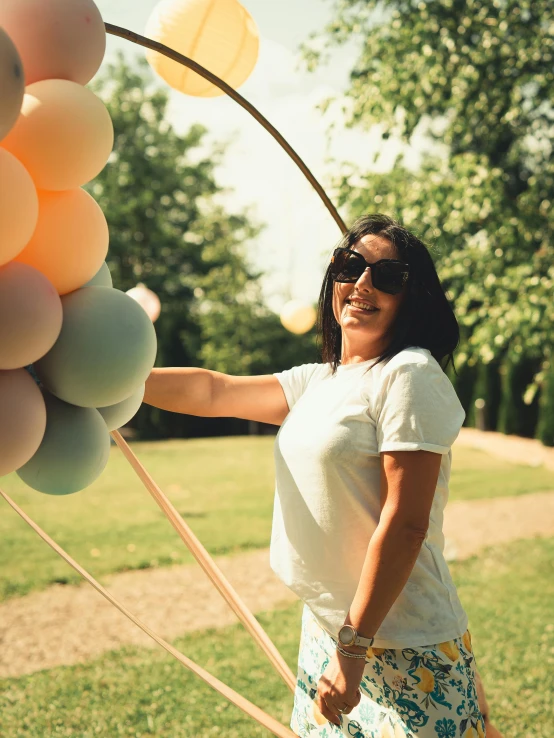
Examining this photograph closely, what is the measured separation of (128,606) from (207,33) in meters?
3.70

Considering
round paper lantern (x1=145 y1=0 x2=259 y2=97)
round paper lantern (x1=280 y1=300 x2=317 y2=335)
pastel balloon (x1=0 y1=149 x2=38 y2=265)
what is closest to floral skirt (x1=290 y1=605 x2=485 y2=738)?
pastel balloon (x1=0 y1=149 x2=38 y2=265)

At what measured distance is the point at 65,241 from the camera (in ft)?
4.37

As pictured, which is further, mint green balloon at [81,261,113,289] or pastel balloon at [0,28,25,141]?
mint green balloon at [81,261,113,289]

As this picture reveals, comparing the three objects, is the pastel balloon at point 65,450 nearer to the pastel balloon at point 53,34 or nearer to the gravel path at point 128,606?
the pastel balloon at point 53,34

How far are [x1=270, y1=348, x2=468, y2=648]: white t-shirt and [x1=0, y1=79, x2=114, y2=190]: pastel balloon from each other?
2.50 feet

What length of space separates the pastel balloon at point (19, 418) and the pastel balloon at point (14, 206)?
0.21m

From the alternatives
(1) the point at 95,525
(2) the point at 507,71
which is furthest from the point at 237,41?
(1) the point at 95,525

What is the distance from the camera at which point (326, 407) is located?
1709mm

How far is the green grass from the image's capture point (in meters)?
3.28

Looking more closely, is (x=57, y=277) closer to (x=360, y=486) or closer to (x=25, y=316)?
(x=25, y=316)

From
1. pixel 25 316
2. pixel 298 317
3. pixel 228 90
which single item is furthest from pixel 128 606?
pixel 298 317

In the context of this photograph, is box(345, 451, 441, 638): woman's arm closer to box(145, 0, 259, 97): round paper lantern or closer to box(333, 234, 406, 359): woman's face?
box(333, 234, 406, 359): woman's face

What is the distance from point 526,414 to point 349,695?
16.8m

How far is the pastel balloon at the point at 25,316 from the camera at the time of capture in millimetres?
1195
